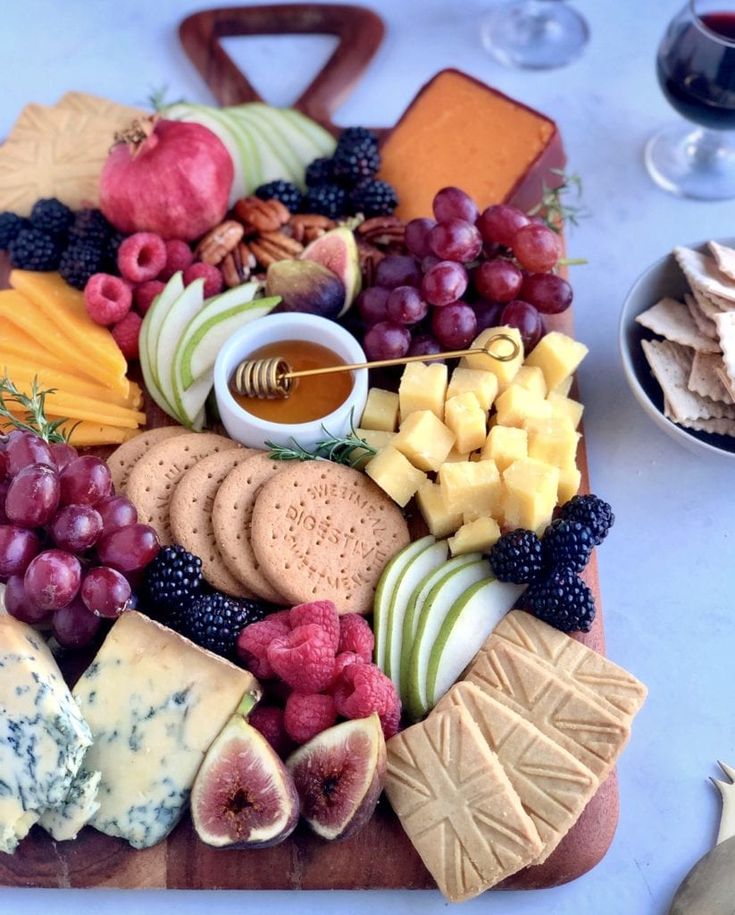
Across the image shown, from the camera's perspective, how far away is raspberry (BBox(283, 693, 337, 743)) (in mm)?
1741

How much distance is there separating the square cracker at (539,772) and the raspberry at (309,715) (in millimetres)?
209

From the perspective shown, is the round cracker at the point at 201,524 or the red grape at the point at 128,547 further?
the round cracker at the point at 201,524

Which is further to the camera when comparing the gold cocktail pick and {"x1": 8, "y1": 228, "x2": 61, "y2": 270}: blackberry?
{"x1": 8, "y1": 228, "x2": 61, "y2": 270}: blackberry

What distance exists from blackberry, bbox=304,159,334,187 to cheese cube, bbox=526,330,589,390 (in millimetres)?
695

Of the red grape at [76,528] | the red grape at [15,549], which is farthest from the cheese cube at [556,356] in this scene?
the red grape at [15,549]

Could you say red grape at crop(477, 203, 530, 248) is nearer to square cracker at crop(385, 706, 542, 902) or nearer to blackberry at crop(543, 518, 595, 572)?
blackberry at crop(543, 518, 595, 572)

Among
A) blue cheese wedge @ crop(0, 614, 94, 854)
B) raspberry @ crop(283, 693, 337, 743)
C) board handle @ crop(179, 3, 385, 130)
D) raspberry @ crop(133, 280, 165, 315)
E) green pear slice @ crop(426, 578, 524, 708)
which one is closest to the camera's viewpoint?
blue cheese wedge @ crop(0, 614, 94, 854)

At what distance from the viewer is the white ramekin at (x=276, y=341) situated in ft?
6.79

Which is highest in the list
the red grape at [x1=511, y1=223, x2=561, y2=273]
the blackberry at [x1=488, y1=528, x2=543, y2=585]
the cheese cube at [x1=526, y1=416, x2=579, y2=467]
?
the red grape at [x1=511, y1=223, x2=561, y2=273]

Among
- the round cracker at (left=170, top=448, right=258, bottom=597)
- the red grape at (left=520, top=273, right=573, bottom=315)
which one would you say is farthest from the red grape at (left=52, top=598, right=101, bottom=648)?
the red grape at (left=520, top=273, right=573, bottom=315)

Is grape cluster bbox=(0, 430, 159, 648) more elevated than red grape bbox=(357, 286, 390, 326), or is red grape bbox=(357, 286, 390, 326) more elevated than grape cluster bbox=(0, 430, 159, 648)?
red grape bbox=(357, 286, 390, 326)

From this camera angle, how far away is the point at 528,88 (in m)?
2.89

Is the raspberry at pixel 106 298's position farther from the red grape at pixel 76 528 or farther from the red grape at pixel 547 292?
the red grape at pixel 547 292

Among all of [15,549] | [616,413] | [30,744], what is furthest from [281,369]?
[30,744]
